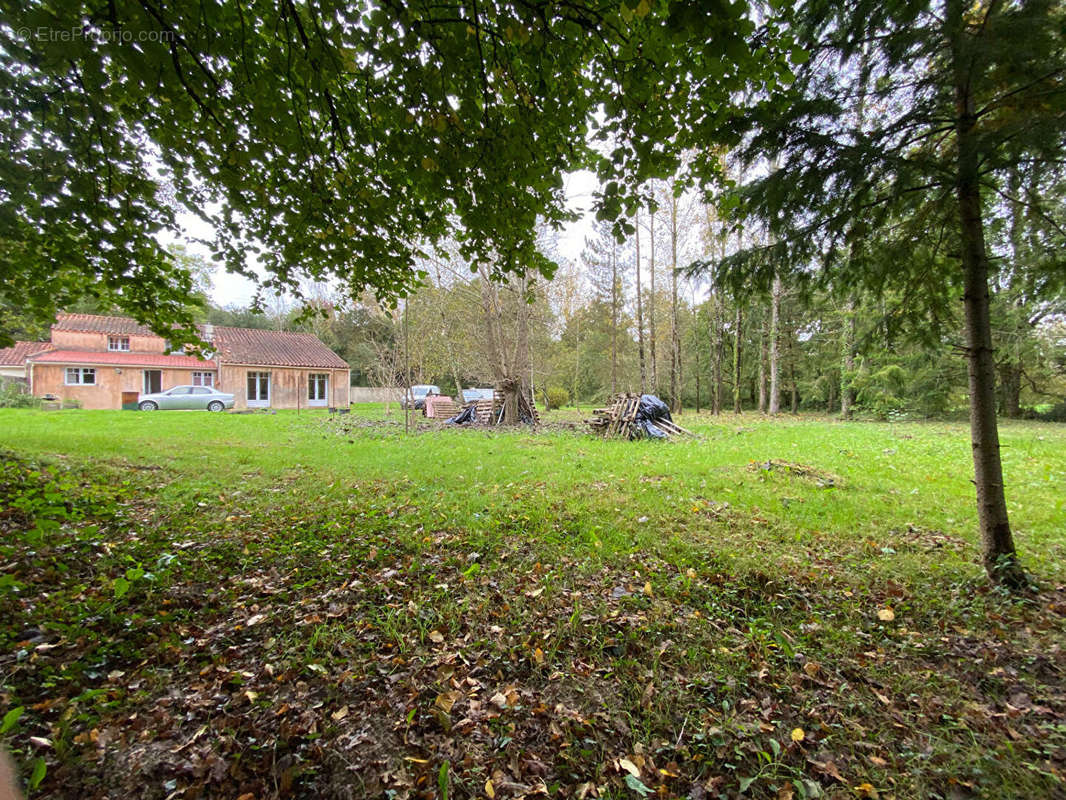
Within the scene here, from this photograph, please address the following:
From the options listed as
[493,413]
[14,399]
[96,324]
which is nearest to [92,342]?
[96,324]

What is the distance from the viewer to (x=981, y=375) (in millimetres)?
3178

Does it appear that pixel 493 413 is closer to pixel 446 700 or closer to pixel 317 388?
pixel 446 700

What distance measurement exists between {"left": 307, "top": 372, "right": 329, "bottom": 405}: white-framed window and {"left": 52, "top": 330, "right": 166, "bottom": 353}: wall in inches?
279

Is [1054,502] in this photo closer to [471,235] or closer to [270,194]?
[471,235]

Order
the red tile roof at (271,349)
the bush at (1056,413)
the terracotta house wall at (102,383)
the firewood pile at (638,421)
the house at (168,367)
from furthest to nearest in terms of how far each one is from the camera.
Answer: the red tile roof at (271,349) < the house at (168,367) < the terracotta house wall at (102,383) < the bush at (1056,413) < the firewood pile at (638,421)

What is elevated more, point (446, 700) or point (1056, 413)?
point (1056, 413)

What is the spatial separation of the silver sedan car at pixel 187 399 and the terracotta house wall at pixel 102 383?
2.08 metres

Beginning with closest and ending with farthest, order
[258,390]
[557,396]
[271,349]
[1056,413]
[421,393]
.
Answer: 1. [1056,413]
2. [258,390]
3. [271,349]
4. [557,396]
5. [421,393]

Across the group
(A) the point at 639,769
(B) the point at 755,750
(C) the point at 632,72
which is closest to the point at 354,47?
(C) the point at 632,72

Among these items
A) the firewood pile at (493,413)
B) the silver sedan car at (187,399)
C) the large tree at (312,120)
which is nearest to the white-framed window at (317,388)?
the silver sedan car at (187,399)

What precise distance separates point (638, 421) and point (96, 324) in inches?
1146

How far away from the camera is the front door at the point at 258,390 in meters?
23.3

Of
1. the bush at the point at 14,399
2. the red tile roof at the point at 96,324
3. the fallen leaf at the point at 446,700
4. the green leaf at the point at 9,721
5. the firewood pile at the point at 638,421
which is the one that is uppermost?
the red tile roof at the point at 96,324

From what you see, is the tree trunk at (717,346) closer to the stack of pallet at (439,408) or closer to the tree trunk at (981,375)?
the stack of pallet at (439,408)
